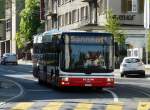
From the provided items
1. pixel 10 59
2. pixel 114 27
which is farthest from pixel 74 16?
pixel 114 27

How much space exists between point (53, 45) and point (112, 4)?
37093 mm

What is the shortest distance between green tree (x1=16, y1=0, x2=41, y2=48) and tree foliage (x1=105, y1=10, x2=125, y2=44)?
132 ft

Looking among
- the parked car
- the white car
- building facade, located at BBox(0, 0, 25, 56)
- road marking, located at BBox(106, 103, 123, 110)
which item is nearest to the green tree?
building facade, located at BBox(0, 0, 25, 56)

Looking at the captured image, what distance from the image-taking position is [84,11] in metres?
75.2

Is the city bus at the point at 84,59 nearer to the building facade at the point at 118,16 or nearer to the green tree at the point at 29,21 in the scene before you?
the building facade at the point at 118,16

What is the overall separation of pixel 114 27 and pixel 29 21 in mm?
43081

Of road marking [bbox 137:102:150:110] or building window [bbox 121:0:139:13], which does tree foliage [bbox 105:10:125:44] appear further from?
road marking [bbox 137:102:150:110]

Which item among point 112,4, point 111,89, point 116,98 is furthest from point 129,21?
point 116,98

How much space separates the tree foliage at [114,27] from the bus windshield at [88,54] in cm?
3334

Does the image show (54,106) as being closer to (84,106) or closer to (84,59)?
(84,106)

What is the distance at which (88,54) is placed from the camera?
27.6 metres

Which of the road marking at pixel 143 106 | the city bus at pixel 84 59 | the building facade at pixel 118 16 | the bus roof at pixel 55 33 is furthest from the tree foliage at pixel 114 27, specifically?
the road marking at pixel 143 106

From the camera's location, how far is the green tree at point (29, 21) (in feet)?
337

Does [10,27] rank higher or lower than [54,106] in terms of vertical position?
higher
